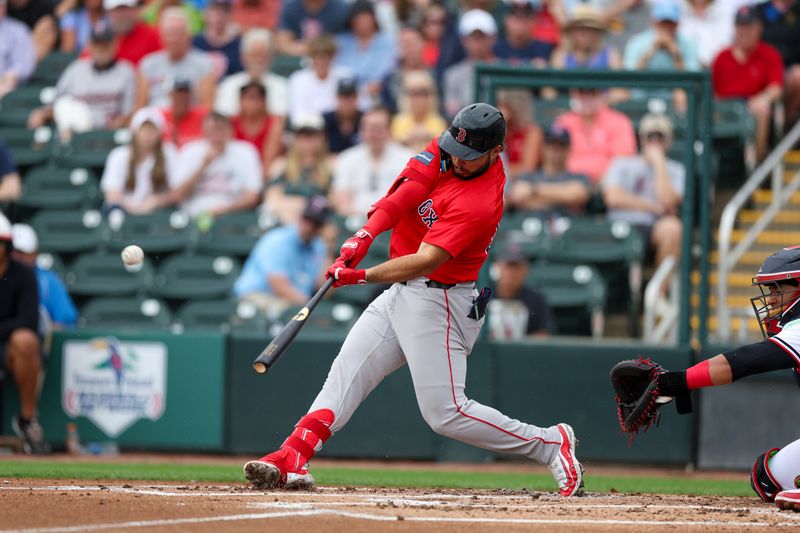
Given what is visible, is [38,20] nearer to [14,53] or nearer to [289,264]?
[14,53]

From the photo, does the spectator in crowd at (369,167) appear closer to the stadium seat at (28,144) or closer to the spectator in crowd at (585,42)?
the spectator in crowd at (585,42)

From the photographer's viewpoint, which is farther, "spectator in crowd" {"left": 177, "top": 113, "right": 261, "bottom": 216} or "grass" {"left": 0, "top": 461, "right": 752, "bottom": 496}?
"spectator in crowd" {"left": 177, "top": 113, "right": 261, "bottom": 216}

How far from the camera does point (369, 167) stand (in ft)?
36.9

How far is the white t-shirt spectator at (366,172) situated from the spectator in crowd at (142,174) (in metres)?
1.60

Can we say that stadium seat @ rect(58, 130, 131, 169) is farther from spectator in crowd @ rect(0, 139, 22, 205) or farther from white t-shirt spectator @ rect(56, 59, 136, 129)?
spectator in crowd @ rect(0, 139, 22, 205)

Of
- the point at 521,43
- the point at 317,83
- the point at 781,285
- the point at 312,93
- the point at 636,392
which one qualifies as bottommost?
the point at 636,392

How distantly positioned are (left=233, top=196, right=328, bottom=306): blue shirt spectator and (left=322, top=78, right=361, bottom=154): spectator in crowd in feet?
4.76

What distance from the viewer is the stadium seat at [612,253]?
33.2ft

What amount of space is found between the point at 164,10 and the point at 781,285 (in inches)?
377

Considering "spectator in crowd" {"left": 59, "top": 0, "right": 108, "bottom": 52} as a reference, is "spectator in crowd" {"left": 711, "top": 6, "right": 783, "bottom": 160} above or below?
below

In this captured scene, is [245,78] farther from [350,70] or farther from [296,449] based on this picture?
[296,449]

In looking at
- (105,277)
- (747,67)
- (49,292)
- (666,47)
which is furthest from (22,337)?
(747,67)

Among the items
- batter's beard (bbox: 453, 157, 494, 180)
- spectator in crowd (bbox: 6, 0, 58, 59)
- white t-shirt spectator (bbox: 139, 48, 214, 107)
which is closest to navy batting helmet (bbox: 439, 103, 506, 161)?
batter's beard (bbox: 453, 157, 494, 180)

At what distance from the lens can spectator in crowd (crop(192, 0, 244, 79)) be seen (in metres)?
13.4
